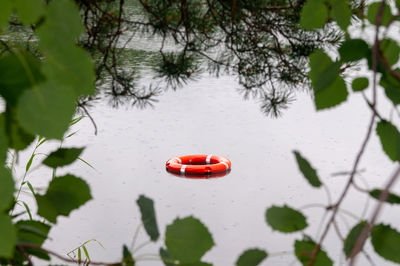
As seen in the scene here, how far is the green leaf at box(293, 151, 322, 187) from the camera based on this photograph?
199 mm

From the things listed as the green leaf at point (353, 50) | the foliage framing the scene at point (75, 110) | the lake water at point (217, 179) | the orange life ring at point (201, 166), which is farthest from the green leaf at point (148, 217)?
the orange life ring at point (201, 166)

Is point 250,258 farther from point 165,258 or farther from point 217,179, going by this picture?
point 217,179

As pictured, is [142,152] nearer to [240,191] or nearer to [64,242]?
[240,191]

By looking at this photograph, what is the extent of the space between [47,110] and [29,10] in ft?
0.13

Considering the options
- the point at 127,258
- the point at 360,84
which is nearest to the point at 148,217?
the point at 127,258

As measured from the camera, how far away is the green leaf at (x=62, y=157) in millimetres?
249

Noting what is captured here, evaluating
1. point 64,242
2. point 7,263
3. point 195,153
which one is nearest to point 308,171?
point 7,263

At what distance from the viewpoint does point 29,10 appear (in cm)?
15

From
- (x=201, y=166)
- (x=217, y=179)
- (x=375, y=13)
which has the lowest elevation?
(x=217, y=179)

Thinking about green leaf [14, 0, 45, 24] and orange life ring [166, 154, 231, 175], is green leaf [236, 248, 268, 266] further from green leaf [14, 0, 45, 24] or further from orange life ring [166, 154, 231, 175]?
orange life ring [166, 154, 231, 175]

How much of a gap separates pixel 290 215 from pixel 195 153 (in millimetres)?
5015

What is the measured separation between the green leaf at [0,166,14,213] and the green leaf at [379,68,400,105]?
17cm

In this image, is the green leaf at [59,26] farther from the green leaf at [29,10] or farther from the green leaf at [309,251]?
the green leaf at [309,251]

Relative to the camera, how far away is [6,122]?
7.3 inches
